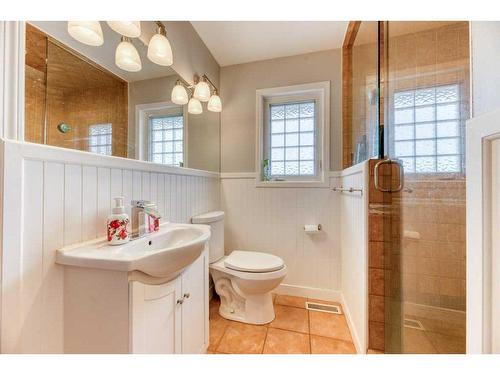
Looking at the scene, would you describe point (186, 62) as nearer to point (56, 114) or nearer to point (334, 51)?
point (56, 114)

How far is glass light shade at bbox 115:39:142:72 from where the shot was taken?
91 cm

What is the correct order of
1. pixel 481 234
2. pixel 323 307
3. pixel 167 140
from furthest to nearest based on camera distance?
pixel 323 307
pixel 167 140
pixel 481 234

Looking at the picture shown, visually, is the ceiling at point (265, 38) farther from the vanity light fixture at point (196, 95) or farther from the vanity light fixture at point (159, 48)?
the vanity light fixture at point (159, 48)

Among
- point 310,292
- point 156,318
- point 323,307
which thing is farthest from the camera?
point 310,292

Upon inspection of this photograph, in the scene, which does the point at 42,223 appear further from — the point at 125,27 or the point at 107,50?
the point at 125,27

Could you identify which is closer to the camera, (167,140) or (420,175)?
(420,175)

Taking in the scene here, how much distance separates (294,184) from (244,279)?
37.0 inches

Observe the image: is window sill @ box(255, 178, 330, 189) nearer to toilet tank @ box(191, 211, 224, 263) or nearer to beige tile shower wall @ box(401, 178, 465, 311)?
toilet tank @ box(191, 211, 224, 263)

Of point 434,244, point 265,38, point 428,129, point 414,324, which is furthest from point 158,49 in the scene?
point 414,324

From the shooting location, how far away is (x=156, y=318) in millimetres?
719

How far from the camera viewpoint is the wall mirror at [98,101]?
645 mm
